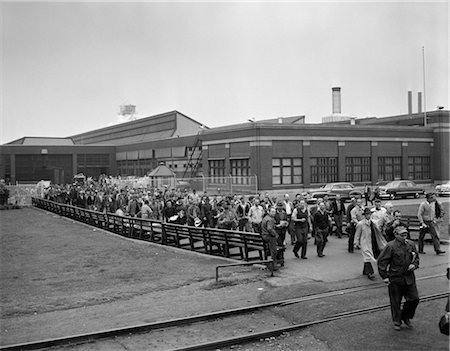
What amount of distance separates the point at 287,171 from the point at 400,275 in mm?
37090

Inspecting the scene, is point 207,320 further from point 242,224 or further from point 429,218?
point 242,224

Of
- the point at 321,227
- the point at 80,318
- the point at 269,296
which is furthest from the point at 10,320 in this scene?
the point at 321,227

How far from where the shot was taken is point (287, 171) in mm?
46062

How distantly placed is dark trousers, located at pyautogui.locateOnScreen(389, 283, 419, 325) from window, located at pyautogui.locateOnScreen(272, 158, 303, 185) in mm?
35919

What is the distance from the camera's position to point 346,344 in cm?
851

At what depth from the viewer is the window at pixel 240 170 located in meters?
46.1

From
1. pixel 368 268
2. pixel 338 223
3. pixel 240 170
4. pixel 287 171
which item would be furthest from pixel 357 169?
pixel 368 268

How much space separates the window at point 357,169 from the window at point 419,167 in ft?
17.0

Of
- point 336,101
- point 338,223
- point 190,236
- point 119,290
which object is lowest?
point 119,290

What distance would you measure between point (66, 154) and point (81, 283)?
232ft

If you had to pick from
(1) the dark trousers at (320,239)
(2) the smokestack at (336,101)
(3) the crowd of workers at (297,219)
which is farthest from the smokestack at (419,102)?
(1) the dark trousers at (320,239)

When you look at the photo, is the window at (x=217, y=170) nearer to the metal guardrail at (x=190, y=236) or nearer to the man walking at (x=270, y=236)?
the metal guardrail at (x=190, y=236)

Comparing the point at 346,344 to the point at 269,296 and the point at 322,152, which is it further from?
the point at 322,152

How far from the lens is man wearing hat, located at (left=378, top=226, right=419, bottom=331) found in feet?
29.9
